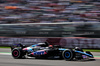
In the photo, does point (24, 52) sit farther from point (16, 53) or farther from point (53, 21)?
point (53, 21)

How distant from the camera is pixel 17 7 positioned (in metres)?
17.2

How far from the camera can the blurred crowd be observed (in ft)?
47.4

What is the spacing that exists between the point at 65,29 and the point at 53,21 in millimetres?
1594

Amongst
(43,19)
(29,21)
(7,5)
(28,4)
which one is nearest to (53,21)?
(43,19)

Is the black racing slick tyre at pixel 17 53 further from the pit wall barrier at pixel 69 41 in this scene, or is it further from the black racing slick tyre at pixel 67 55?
the pit wall barrier at pixel 69 41

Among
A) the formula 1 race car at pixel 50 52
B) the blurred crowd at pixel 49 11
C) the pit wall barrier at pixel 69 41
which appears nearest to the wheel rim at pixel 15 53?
the formula 1 race car at pixel 50 52

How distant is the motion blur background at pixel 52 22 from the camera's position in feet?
42.6

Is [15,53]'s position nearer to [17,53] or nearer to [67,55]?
[17,53]

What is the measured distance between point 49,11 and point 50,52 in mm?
8448

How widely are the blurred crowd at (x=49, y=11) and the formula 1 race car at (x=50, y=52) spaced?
21.8 feet

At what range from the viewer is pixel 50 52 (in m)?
7.78

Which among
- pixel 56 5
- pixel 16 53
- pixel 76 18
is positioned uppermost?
pixel 56 5

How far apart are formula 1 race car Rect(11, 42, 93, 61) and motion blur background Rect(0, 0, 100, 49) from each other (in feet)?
16.6

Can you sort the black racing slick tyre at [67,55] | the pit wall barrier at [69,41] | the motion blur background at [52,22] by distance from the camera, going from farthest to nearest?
the motion blur background at [52,22]
the pit wall barrier at [69,41]
the black racing slick tyre at [67,55]
